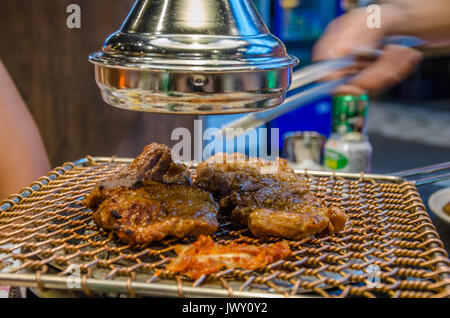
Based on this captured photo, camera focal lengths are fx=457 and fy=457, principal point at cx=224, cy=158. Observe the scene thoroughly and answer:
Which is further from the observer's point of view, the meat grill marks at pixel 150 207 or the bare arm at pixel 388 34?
the bare arm at pixel 388 34

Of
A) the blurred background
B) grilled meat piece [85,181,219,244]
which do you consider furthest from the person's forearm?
the blurred background

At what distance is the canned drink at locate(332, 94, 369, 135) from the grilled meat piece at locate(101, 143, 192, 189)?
1758 millimetres

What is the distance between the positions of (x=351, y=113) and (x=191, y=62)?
95.6 inches

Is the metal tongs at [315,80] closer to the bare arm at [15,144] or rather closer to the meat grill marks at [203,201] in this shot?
the meat grill marks at [203,201]

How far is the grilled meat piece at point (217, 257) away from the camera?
1.41 m

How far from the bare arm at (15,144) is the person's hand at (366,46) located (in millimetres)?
2162

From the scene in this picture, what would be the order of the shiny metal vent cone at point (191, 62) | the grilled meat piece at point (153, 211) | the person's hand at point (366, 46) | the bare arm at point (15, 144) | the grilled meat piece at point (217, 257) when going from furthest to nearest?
1. the bare arm at point (15, 144)
2. the person's hand at point (366, 46)
3. the grilled meat piece at point (153, 211)
4. the grilled meat piece at point (217, 257)
5. the shiny metal vent cone at point (191, 62)

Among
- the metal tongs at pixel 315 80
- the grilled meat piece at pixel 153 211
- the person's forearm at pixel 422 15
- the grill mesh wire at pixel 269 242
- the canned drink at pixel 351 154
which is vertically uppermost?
the person's forearm at pixel 422 15

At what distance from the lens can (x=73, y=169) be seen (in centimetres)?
A: 237

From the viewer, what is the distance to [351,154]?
3.28 m

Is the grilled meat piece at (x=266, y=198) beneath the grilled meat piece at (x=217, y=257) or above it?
above

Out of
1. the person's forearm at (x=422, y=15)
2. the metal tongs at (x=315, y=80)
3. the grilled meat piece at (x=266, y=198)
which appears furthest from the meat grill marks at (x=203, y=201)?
the person's forearm at (x=422, y=15)
